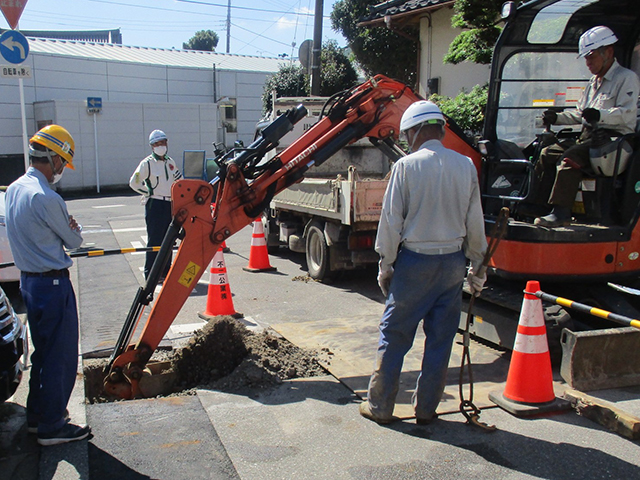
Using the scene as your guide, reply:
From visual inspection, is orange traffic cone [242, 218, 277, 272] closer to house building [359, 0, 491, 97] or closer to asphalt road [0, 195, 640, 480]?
asphalt road [0, 195, 640, 480]

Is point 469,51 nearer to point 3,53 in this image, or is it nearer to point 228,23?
point 3,53

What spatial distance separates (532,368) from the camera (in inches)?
176

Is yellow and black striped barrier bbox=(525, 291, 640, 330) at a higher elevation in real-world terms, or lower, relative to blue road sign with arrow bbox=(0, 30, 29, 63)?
lower

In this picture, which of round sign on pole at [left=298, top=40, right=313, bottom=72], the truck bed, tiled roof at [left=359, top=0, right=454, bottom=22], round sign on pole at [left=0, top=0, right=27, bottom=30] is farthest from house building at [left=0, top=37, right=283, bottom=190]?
the truck bed

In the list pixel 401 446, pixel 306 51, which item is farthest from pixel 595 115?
pixel 306 51

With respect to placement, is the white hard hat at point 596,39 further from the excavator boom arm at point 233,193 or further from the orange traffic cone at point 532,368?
the orange traffic cone at point 532,368

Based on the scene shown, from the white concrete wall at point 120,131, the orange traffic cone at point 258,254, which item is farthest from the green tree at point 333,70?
the orange traffic cone at point 258,254

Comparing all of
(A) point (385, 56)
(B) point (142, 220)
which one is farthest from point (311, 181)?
(A) point (385, 56)

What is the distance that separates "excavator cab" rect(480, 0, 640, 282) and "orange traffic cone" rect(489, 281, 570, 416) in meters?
0.83

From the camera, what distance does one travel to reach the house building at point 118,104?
24.2m

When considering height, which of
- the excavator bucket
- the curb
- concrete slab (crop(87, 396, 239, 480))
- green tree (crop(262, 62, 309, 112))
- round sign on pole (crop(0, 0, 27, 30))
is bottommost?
concrete slab (crop(87, 396, 239, 480))

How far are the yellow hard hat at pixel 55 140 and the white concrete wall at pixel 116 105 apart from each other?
69.3 feet

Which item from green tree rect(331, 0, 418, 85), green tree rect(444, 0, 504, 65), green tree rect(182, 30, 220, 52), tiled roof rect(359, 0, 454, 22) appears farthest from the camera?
green tree rect(182, 30, 220, 52)

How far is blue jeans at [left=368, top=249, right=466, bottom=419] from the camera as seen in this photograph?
13.4ft
